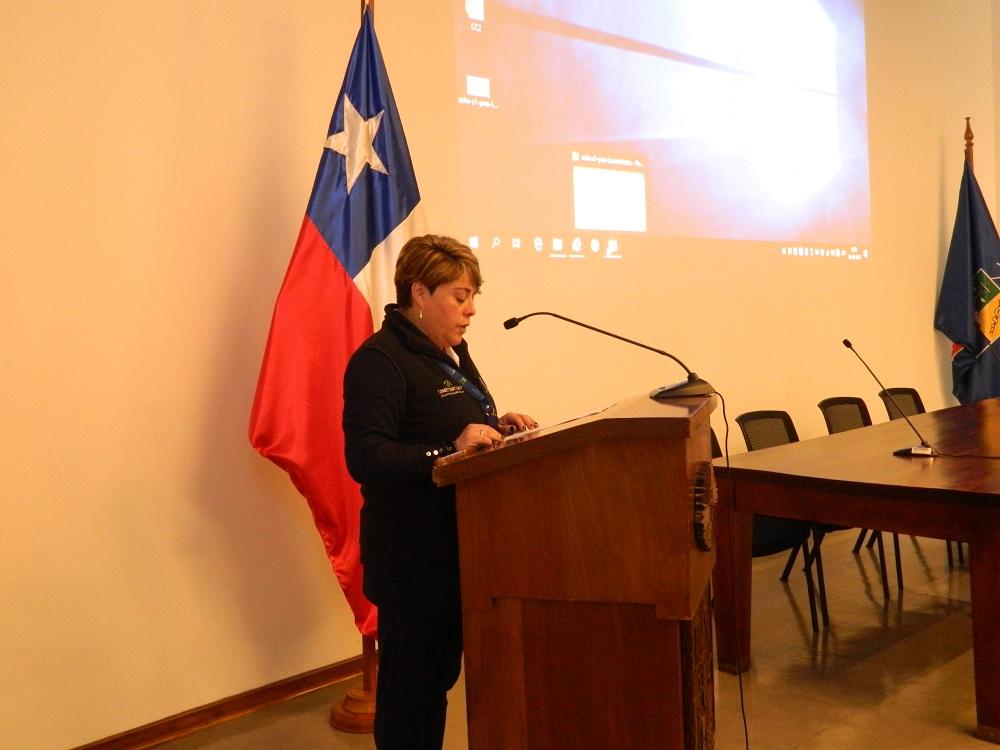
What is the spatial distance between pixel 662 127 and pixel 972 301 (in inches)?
135

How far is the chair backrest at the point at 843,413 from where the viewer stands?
4738mm

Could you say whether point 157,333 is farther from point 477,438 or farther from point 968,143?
point 968,143

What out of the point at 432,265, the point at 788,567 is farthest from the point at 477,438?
the point at 788,567

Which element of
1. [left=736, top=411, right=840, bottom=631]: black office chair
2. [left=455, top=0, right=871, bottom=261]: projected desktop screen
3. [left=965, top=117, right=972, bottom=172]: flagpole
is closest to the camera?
[left=736, top=411, right=840, bottom=631]: black office chair

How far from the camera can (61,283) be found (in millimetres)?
2604

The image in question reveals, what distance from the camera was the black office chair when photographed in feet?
12.0

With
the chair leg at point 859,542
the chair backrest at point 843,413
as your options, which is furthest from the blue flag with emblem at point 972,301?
the chair leg at point 859,542

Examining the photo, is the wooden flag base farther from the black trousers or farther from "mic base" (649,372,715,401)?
"mic base" (649,372,715,401)

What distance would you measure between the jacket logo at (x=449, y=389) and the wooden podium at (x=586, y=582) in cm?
31

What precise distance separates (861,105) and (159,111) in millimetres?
4700

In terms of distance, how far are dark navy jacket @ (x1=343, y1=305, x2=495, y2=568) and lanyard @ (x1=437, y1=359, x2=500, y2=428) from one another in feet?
0.08

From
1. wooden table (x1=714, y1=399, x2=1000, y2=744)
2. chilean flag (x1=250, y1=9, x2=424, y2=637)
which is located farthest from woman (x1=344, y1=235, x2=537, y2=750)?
wooden table (x1=714, y1=399, x2=1000, y2=744)

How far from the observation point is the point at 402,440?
184 cm

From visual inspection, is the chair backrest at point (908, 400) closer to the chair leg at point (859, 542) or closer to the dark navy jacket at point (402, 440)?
the chair leg at point (859, 542)
